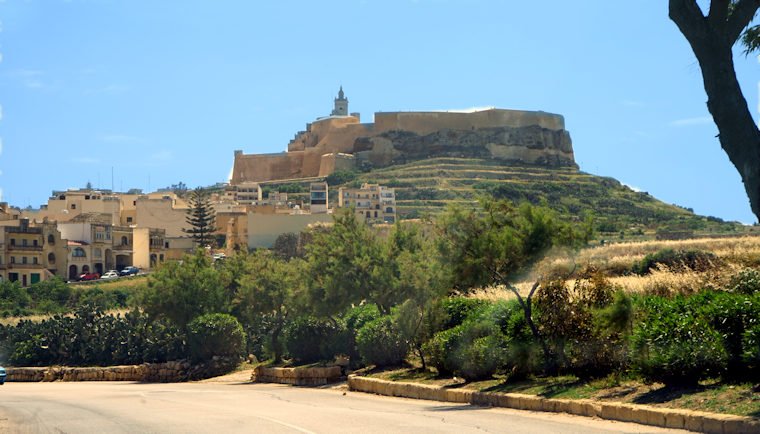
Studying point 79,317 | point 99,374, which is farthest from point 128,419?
point 79,317

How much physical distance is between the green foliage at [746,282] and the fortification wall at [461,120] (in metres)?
107

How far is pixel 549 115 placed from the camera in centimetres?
12625

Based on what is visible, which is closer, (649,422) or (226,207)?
(649,422)

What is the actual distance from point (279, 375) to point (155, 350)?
8033mm

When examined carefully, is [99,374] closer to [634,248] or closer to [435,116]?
[634,248]

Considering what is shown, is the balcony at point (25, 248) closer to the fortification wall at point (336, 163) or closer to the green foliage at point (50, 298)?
the green foliage at point (50, 298)

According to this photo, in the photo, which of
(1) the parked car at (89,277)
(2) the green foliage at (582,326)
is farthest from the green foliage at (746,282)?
(1) the parked car at (89,277)

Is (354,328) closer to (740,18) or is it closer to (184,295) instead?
(184,295)

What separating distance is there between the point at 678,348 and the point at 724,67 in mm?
3744

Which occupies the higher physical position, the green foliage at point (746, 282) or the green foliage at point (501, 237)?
the green foliage at point (501, 237)

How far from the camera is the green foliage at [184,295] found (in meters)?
32.2

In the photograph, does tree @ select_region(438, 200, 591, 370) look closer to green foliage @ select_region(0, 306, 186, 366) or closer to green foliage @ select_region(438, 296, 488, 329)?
green foliage @ select_region(438, 296, 488, 329)

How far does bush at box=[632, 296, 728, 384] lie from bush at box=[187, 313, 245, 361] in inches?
696

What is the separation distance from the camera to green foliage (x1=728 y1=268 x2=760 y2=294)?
1630 cm
